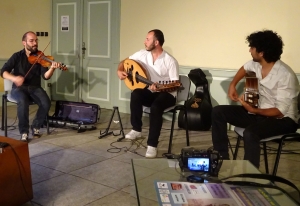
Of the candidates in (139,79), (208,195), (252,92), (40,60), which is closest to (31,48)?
(40,60)

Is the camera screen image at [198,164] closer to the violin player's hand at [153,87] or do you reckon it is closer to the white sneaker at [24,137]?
the violin player's hand at [153,87]

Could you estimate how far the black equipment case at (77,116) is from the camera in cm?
412

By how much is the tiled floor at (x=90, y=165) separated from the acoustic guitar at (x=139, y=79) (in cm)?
60

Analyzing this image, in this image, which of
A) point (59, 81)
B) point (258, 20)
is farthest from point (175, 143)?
point (59, 81)

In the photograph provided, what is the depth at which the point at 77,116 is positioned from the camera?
168 inches

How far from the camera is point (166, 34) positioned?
193 inches

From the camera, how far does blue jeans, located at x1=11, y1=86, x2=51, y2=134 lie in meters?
3.68

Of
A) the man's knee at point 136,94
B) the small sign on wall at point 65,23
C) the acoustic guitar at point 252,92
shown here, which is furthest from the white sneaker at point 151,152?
the small sign on wall at point 65,23

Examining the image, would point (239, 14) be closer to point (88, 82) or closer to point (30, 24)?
point (88, 82)

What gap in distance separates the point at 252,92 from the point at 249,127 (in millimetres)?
304

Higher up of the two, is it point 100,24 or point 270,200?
point 100,24

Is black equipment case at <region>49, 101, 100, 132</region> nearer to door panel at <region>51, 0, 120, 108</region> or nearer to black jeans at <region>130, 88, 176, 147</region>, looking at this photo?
black jeans at <region>130, 88, 176, 147</region>

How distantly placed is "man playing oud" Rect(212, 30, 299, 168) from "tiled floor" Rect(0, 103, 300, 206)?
0.43 metres

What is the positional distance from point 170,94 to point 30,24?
11.2ft
